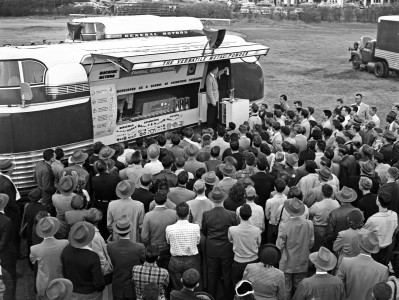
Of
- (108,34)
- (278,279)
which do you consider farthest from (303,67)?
(278,279)

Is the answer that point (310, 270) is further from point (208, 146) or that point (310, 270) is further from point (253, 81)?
point (253, 81)

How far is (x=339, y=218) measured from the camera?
23.1ft

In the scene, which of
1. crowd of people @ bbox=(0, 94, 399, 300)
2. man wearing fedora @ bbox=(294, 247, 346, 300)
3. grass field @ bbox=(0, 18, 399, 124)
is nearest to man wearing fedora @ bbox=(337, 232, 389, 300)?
crowd of people @ bbox=(0, 94, 399, 300)

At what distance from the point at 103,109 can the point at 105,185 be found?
312cm

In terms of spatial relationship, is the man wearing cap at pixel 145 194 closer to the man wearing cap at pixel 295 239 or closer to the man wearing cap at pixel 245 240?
the man wearing cap at pixel 245 240

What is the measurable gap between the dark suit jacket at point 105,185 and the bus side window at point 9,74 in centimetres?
265

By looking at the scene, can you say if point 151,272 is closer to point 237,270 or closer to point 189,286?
point 189,286

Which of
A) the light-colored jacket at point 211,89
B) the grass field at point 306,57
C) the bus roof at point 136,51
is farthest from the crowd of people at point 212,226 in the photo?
the grass field at point 306,57

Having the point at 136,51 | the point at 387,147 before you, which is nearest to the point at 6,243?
the point at 136,51

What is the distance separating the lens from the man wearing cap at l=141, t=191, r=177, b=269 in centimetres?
694

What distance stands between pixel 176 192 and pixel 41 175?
2.45 metres

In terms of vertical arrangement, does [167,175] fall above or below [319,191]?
above

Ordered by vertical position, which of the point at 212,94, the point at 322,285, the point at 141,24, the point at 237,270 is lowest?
the point at 237,270

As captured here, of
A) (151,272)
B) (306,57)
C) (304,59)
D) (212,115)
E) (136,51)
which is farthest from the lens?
(306,57)
